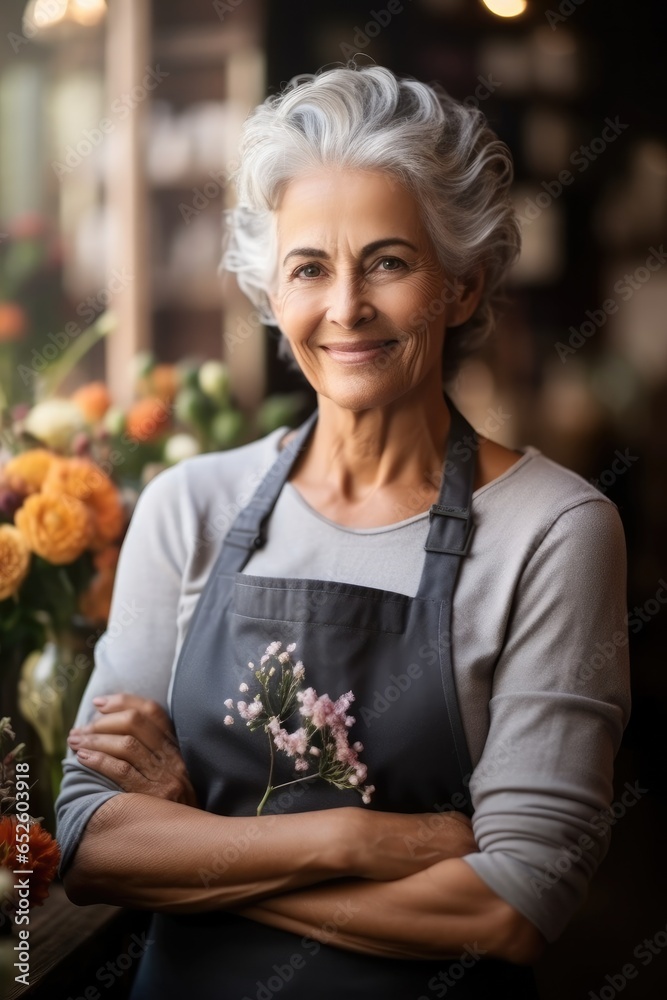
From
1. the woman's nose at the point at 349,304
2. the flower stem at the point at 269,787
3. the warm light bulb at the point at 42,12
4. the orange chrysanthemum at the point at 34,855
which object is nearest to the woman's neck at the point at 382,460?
the woman's nose at the point at 349,304

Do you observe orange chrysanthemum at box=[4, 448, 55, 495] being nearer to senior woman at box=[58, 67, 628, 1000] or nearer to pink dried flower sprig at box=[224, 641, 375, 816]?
senior woman at box=[58, 67, 628, 1000]

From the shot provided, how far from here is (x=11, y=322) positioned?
205 centimetres

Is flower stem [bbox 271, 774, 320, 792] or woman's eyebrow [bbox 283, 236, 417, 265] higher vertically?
woman's eyebrow [bbox 283, 236, 417, 265]

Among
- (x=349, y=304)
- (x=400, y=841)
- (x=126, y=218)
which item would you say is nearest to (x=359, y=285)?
(x=349, y=304)

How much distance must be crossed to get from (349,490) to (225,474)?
0.20 m

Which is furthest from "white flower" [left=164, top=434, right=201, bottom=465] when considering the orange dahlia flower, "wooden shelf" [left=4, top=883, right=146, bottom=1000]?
"wooden shelf" [left=4, top=883, right=146, bottom=1000]

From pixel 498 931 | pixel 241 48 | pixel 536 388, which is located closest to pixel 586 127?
pixel 536 388

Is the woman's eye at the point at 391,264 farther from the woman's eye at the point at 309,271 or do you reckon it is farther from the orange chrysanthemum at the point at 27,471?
the orange chrysanthemum at the point at 27,471

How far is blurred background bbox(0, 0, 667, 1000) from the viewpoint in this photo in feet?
5.43

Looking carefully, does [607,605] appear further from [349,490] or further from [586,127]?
[586,127]

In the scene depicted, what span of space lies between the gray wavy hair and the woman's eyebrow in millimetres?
54

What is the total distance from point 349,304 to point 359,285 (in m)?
0.03

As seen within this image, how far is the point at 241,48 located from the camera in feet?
7.59

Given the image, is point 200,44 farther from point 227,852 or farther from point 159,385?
point 227,852
